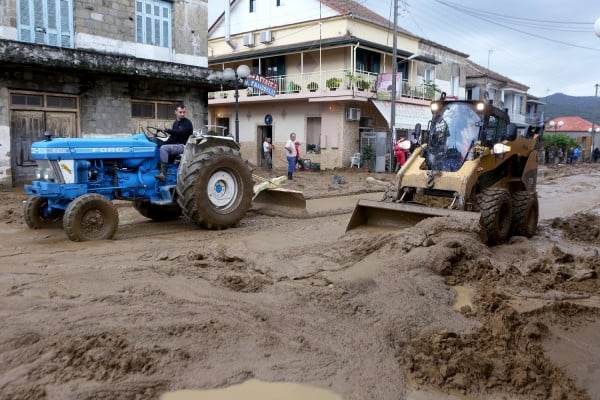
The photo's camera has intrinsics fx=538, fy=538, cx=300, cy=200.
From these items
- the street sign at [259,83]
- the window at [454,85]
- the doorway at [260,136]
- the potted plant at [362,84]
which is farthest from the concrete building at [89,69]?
the window at [454,85]

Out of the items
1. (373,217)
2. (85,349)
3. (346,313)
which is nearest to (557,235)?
(373,217)

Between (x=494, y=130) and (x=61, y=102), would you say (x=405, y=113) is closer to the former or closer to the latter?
(x=61, y=102)

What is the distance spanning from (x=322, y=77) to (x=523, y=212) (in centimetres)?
1828

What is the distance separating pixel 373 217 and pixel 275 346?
4.49 meters

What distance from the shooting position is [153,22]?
1664 centimetres

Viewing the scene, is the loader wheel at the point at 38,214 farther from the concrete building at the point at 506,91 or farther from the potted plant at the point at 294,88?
the concrete building at the point at 506,91

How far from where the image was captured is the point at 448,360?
3826mm

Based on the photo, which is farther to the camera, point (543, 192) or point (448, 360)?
point (543, 192)

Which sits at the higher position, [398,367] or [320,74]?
[320,74]

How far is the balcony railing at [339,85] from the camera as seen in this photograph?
80.1 ft

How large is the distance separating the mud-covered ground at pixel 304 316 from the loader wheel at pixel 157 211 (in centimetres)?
152

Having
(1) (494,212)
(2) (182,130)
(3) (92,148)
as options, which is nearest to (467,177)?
(1) (494,212)

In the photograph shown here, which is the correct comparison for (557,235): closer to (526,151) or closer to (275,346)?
(526,151)

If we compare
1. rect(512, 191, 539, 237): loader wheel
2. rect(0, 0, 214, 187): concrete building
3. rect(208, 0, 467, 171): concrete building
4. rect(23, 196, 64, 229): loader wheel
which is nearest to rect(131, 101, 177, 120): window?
rect(0, 0, 214, 187): concrete building
